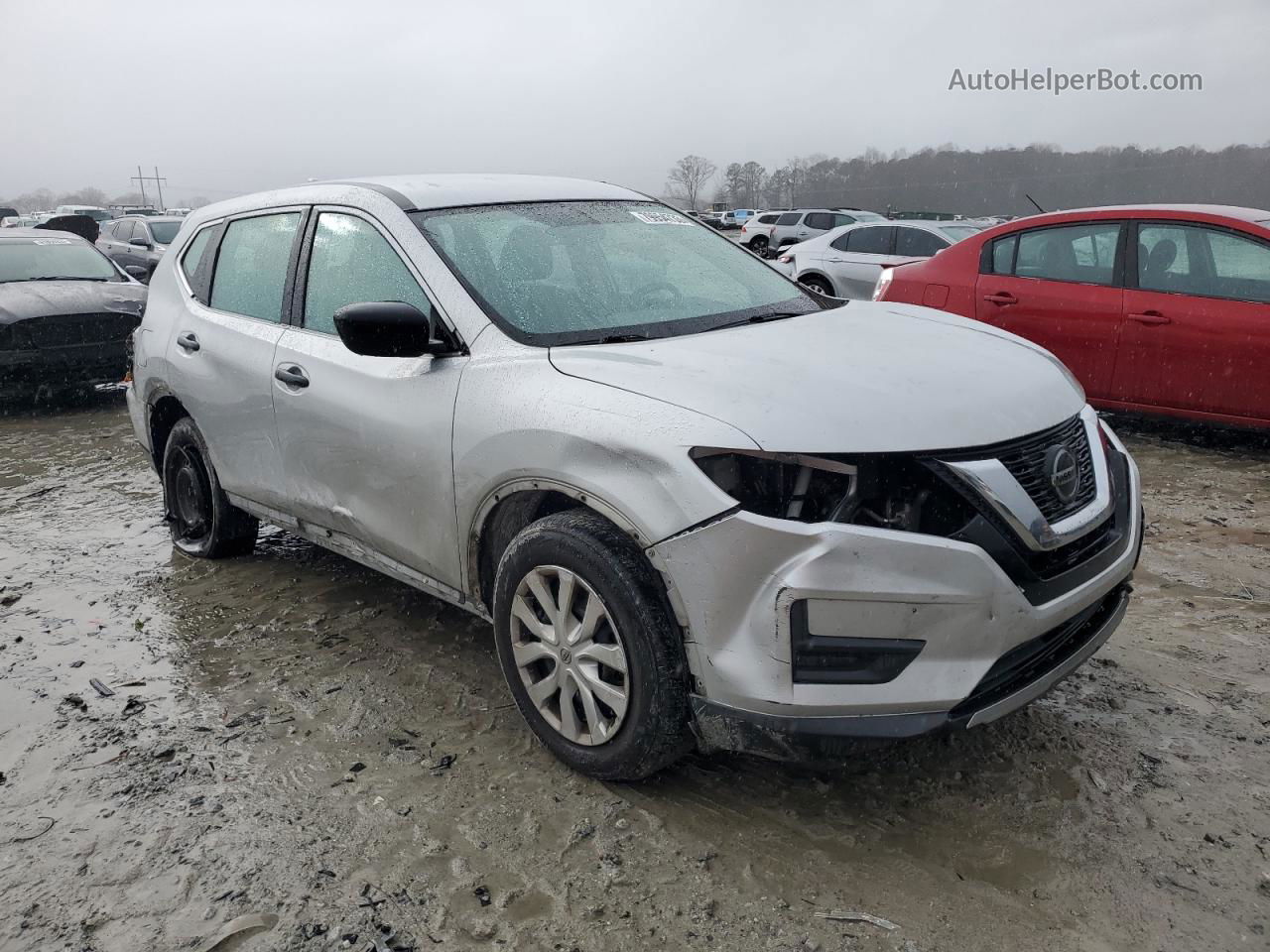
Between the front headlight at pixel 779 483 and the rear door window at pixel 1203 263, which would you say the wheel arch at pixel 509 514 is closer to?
the front headlight at pixel 779 483

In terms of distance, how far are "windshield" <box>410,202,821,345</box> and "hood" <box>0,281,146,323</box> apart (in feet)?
22.7

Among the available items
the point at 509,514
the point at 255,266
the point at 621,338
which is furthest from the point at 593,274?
the point at 255,266

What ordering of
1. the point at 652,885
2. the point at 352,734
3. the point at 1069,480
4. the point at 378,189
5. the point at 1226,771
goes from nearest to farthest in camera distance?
the point at 652,885 < the point at 1069,480 < the point at 1226,771 < the point at 352,734 < the point at 378,189

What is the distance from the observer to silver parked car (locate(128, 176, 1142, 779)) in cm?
236

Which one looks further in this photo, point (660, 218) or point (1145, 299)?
point (1145, 299)

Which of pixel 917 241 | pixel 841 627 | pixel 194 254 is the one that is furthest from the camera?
pixel 917 241

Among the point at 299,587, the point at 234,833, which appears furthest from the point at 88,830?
the point at 299,587

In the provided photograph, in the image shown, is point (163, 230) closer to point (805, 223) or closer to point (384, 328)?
point (384, 328)

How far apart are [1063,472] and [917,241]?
12466mm

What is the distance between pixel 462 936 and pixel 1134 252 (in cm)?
586

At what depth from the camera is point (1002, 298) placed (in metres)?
6.79

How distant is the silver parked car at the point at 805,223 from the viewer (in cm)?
2961

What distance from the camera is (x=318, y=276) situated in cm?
382

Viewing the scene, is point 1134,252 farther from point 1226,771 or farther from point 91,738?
point 91,738
